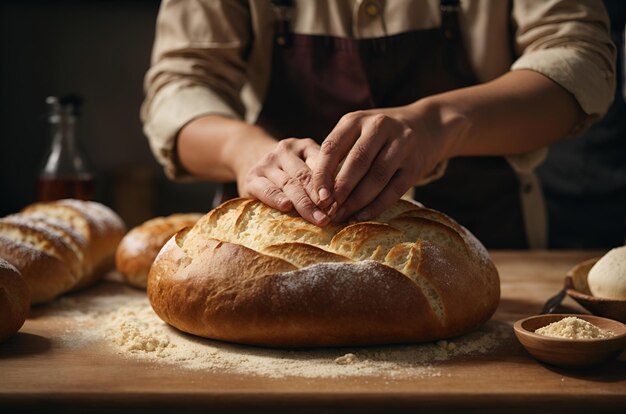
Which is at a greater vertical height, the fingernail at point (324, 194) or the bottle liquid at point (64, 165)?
the fingernail at point (324, 194)

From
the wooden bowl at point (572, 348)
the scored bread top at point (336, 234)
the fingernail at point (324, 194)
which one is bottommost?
the wooden bowl at point (572, 348)

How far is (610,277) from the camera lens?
4.07 ft

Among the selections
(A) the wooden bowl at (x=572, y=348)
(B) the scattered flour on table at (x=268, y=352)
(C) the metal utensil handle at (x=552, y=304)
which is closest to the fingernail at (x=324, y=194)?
(B) the scattered flour on table at (x=268, y=352)

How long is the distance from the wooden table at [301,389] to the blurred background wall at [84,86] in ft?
9.68

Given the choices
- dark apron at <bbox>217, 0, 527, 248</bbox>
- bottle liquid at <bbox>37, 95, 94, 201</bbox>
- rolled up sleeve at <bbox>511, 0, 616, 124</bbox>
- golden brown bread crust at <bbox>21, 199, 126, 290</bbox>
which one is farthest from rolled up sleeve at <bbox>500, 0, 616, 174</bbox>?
bottle liquid at <bbox>37, 95, 94, 201</bbox>

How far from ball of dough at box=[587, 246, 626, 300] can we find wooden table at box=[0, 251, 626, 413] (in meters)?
0.20

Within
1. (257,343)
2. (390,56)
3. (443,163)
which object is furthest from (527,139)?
(257,343)

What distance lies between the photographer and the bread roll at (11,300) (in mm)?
1119

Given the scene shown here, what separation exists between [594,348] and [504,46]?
1.15 meters

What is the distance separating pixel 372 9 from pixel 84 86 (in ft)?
8.59

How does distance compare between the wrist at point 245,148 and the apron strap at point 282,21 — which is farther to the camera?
the apron strap at point 282,21

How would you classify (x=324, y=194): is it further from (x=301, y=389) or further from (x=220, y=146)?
(x=220, y=146)

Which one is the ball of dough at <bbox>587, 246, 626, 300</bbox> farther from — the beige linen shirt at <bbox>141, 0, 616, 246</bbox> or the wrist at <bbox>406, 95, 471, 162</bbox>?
the beige linen shirt at <bbox>141, 0, 616, 246</bbox>

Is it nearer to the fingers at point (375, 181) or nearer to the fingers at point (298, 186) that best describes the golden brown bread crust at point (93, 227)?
the fingers at point (298, 186)
